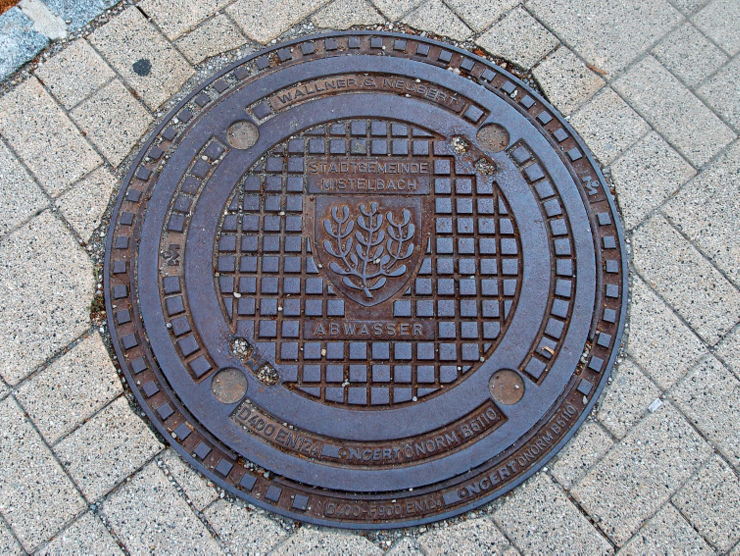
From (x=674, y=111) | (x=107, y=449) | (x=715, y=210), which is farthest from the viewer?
(x=674, y=111)

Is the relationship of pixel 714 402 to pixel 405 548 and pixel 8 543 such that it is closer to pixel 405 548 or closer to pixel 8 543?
pixel 405 548

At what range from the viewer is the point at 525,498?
2576 millimetres

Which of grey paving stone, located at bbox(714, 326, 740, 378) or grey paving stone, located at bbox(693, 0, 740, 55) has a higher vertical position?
grey paving stone, located at bbox(693, 0, 740, 55)

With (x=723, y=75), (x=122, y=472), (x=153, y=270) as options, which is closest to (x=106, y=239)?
(x=153, y=270)

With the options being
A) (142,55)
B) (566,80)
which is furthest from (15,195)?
(566,80)

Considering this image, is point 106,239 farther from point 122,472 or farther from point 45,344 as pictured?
point 122,472

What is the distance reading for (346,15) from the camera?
3154 millimetres

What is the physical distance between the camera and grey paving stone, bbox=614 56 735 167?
9.95 feet

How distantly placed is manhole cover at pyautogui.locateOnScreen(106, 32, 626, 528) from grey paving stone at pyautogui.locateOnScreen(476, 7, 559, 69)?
140 mm

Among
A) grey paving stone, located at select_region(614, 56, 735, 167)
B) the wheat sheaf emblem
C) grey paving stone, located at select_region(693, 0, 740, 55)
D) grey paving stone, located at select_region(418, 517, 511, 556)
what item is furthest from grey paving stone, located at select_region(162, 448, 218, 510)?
grey paving stone, located at select_region(693, 0, 740, 55)

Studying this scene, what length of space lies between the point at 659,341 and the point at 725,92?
136cm

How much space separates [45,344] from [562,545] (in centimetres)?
237

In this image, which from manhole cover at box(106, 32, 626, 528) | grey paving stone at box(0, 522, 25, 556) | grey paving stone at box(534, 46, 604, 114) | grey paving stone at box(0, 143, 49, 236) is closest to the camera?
grey paving stone at box(0, 522, 25, 556)

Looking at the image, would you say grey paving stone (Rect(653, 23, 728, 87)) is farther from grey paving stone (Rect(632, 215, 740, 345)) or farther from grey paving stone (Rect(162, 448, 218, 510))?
grey paving stone (Rect(162, 448, 218, 510))
